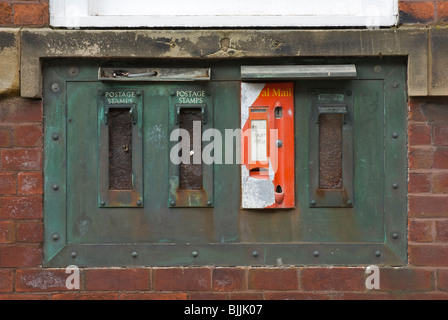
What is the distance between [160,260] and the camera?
3.37m

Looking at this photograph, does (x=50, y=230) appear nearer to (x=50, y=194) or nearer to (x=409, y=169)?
(x=50, y=194)

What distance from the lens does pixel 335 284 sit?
3.34 meters

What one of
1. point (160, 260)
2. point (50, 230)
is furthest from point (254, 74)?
point (50, 230)

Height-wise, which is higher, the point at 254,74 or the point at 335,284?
the point at 254,74

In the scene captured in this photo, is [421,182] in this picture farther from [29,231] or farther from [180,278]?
[29,231]

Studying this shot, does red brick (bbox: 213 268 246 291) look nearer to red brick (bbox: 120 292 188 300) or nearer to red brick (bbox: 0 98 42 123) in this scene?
red brick (bbox: 120 292 188 300)

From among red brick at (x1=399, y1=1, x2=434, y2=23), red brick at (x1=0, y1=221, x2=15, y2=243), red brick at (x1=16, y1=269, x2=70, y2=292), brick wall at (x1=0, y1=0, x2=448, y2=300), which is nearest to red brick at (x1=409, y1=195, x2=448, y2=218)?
brick wall at (x1=0, y1=0, x2=448, y2=300)

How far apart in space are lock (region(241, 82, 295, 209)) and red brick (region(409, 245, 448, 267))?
0.75 metres

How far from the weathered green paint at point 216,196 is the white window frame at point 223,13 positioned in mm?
230

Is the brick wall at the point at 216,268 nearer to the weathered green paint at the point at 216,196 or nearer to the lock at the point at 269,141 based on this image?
the weathered green paint at the point at 216,196

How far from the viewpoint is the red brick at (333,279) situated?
3326mm
